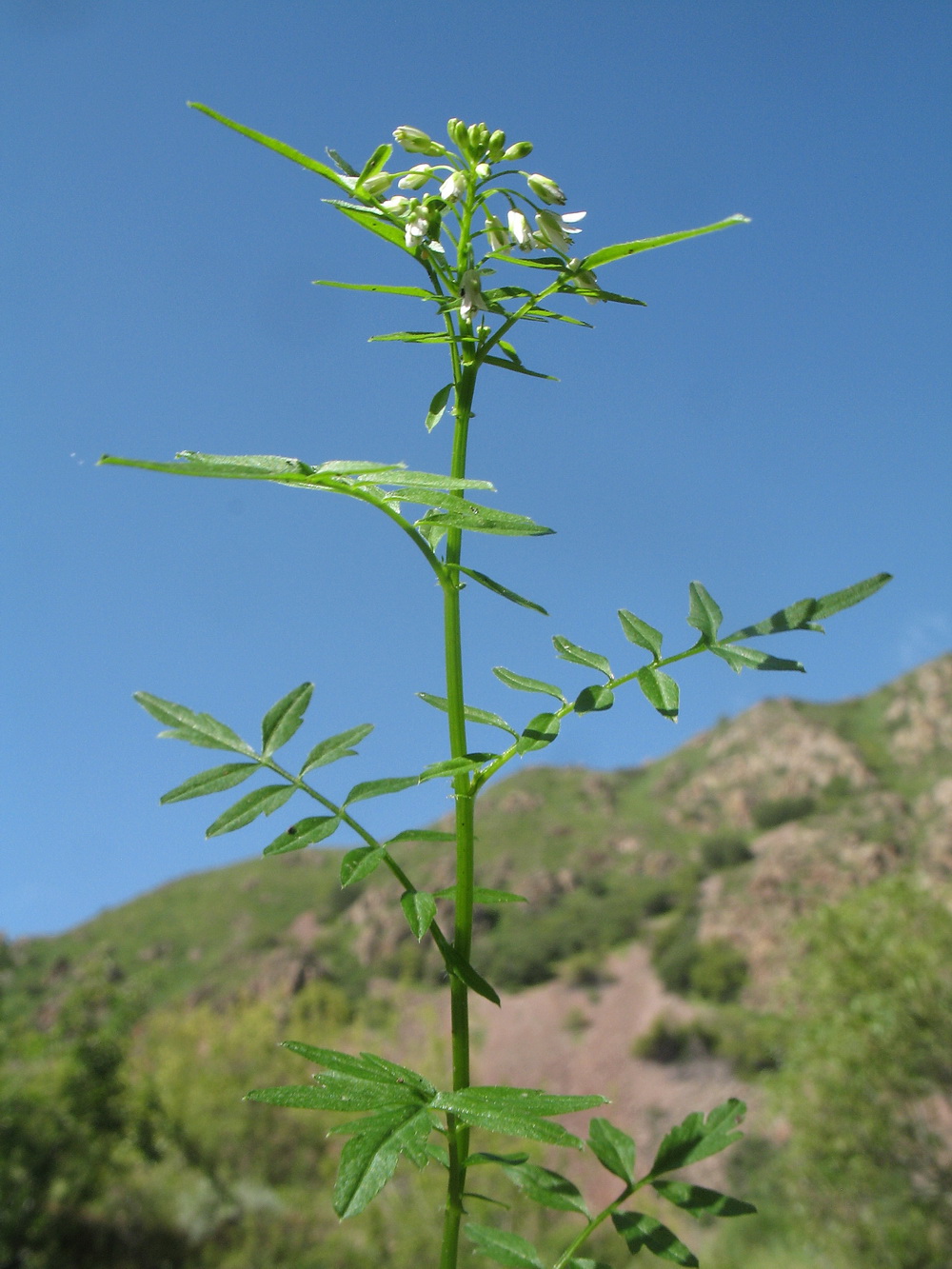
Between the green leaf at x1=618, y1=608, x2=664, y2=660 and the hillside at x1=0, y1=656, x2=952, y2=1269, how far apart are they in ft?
62.7

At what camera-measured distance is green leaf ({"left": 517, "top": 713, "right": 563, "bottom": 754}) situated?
1.17 m

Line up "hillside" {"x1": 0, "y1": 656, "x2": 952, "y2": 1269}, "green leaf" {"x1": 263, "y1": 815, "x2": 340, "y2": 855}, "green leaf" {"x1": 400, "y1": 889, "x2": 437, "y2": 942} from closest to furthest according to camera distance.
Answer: "green leaf" {"x1": 400, "y1": 889, "x2": 437, "y2": 942}, "green leaf" {"x1": 263, "y1": 815, "x2": 340, "y2": 855}, "hillside" {"x1": 0, "y1": 656, "x2": 952, "y2": 1269}

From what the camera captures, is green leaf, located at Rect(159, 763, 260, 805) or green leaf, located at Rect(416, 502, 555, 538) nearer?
green leaf, located at Rect(416, 502, 555, 538)

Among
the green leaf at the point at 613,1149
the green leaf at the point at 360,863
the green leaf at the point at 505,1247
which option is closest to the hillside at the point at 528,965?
the green leaf at the point at 613,1149

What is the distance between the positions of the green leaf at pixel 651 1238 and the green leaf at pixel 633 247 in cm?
136

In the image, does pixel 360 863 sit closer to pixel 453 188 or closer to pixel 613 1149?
pixel 613 1149

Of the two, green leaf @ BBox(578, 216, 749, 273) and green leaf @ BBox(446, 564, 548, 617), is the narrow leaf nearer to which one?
green leaf @ BBox(446, 564, 548, 617)

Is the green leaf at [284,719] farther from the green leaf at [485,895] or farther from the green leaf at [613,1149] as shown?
the green leaf at [613,1149]

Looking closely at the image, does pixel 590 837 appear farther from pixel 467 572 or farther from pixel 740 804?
Answer: pixel 467 572

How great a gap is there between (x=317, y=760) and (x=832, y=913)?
19.7 meters

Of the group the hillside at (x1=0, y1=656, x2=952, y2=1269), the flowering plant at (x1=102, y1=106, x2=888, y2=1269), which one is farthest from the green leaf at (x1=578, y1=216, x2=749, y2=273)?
the hillside at (x1=0, y1=656, x2=952, y2=1269)

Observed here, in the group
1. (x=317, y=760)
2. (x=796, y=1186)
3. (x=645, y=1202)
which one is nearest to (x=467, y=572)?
(x=317, y=760)

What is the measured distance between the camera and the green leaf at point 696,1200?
130 centimetres

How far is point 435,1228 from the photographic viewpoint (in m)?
21.4
